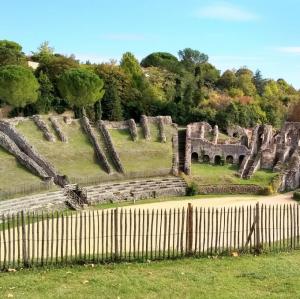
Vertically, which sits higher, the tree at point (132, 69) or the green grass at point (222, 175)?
the tree at point (132, 69)

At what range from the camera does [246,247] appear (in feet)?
61.6

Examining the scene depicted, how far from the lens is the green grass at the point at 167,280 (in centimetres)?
1393

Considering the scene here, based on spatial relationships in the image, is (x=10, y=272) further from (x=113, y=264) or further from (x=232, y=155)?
(x=232, y=155)

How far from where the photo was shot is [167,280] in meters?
15.1

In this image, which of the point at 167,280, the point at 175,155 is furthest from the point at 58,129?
the point at 167,280

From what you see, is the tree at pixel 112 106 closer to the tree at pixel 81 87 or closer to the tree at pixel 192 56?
the tree at pixel 81 87

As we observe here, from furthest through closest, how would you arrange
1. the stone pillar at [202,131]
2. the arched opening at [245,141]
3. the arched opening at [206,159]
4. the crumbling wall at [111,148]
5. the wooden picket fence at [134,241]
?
the stone pillar at [202,131] < the arched opening at [245,141] < the arched opening at [206,159] < the crumbling wall at [111,148] < the wooden picket fence at [134,241]

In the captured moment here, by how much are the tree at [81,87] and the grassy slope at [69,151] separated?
14214 mm

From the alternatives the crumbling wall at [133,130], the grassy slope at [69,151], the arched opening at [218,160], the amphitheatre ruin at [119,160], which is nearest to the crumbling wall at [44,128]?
the amphitheatre ruin at [119,160]

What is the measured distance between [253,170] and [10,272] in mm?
34406

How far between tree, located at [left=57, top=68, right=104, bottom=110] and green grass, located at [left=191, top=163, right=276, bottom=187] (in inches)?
750

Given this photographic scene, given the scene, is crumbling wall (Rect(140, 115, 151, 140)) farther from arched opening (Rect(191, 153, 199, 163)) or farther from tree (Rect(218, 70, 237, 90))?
tree (Rect(218, 70, 237, 90))

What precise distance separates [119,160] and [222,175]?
9084 millimetres

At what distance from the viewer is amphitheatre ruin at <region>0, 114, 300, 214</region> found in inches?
1521
